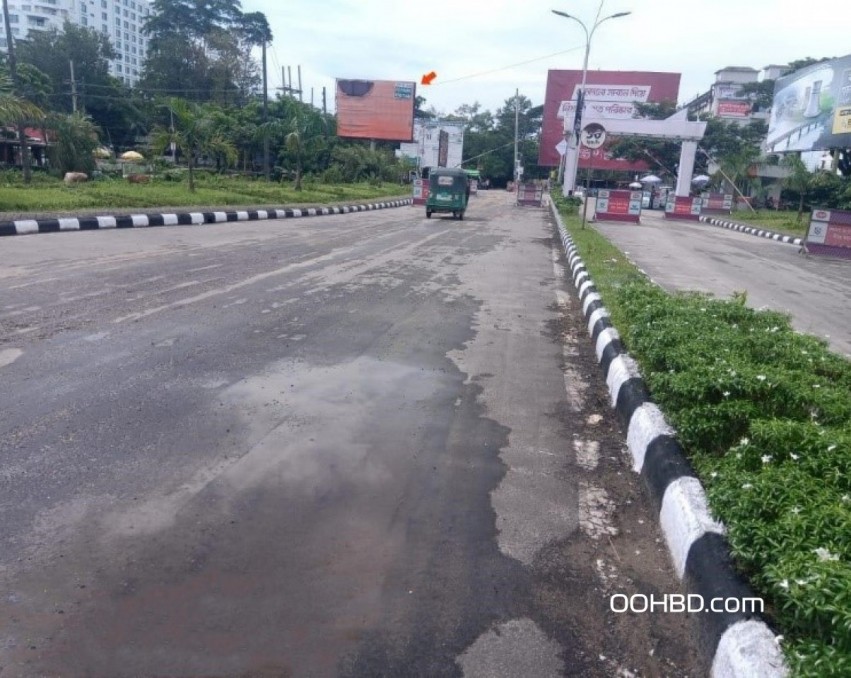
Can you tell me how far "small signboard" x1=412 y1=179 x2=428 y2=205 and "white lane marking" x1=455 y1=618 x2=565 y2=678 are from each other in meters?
35.1

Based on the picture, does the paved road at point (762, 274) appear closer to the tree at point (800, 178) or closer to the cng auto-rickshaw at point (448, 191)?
the cng auto-rickshaw at point (448, 191)

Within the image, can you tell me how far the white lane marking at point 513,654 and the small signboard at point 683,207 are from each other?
36708 millimetres

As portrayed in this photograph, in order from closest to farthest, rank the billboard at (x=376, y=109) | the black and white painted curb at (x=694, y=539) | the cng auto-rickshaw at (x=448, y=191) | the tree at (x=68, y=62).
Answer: the black and white painted curb at (x=694, y=539) → the cng auto-rickshaw at (x=448, y=191) → the billboard at (x=376, y=109) → the tree at (x=68, y=62)

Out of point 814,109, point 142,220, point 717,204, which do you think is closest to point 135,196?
point 142,220

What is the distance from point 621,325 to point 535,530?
3.56 m

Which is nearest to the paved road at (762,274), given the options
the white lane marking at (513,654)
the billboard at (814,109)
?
the white lane marking at (513,654)

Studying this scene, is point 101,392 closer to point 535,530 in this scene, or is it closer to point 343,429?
point 343,429

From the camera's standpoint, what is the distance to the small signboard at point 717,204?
37.6 m

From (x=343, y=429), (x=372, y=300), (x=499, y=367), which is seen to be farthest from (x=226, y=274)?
(x=343, y=429)

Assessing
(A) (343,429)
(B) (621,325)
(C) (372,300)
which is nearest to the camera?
(A) (343,429)

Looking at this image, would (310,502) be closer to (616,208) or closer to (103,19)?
(616,208)

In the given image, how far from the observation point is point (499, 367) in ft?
18.8

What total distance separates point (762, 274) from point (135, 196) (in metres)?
16.9

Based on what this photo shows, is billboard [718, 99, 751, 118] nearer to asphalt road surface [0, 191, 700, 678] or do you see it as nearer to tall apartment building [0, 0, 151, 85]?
asphalt road surface [0, 191, 700, 678]
